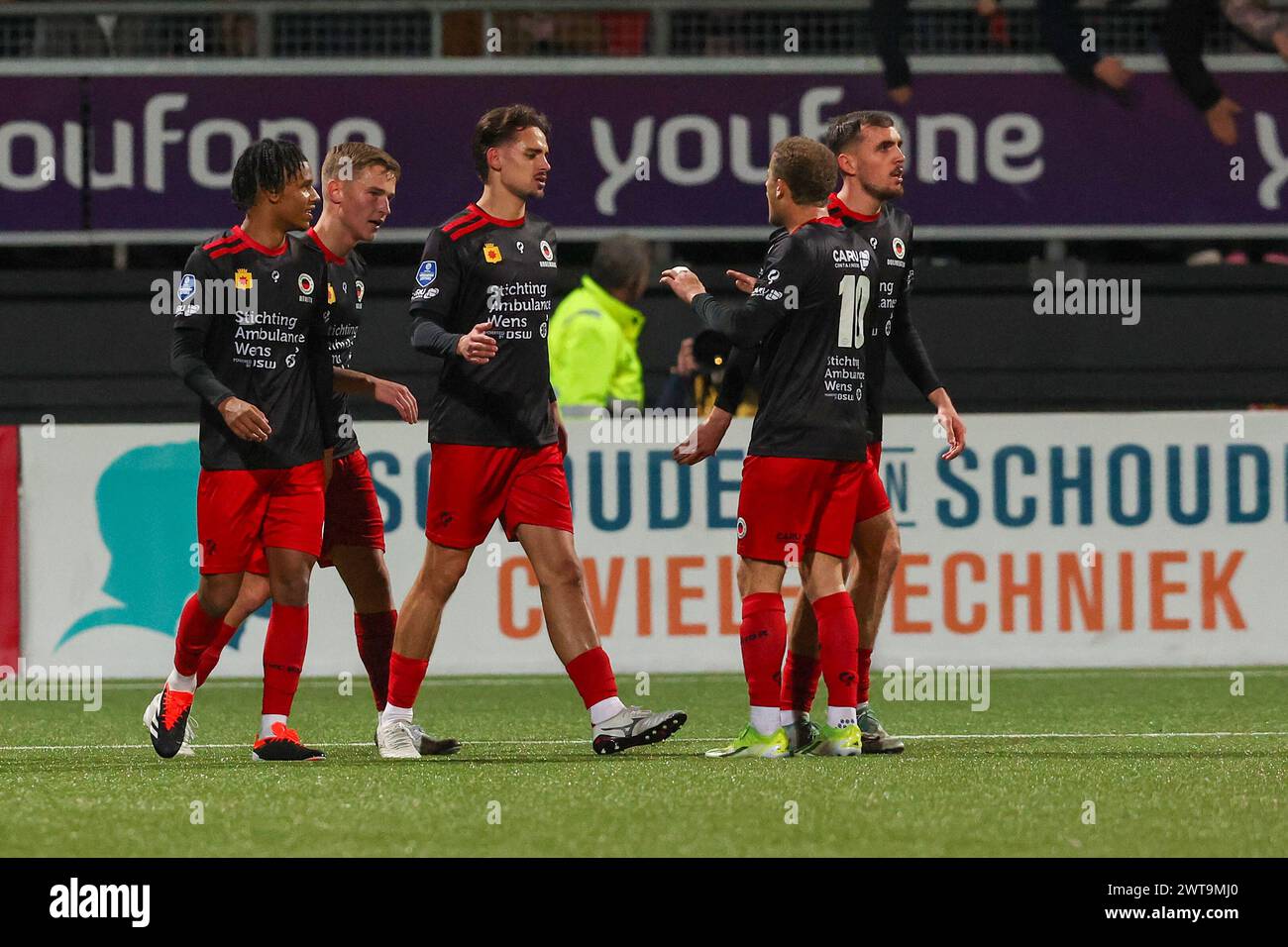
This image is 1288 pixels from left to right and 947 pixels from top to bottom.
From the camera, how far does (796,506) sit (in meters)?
6.60

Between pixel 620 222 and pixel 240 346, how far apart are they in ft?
21.2

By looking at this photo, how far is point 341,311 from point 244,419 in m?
0.75

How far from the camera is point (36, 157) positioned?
41.7 ft

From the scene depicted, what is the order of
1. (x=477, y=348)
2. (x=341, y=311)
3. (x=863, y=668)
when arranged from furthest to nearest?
1. (x=863, y=668)
2. (x=341, y=311)
3. (x=477, y=348)

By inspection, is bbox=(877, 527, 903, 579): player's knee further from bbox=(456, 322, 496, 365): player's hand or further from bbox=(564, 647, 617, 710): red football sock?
bbox=(456, 322, 496, 365): player's hand

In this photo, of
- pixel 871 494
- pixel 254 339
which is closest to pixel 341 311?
pixel 254 339

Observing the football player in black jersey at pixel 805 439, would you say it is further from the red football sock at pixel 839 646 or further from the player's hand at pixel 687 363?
the player's hand at pixel 687 363

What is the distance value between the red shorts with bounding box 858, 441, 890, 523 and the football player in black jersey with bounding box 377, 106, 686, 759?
913 mm

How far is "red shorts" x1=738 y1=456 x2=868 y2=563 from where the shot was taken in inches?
260

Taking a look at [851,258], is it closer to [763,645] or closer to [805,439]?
[805,439]

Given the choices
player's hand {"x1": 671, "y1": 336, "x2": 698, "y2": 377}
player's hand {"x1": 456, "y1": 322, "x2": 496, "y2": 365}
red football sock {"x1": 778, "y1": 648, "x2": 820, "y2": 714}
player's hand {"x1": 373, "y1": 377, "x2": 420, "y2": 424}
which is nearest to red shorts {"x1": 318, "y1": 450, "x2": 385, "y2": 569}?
player's hand {"x1": 373, "y1": 377, "x2": 420, "y2": 424}

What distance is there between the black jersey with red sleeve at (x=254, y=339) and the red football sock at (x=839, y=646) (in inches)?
64.5

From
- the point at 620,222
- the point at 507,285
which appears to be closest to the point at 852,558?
the point at 507,285
